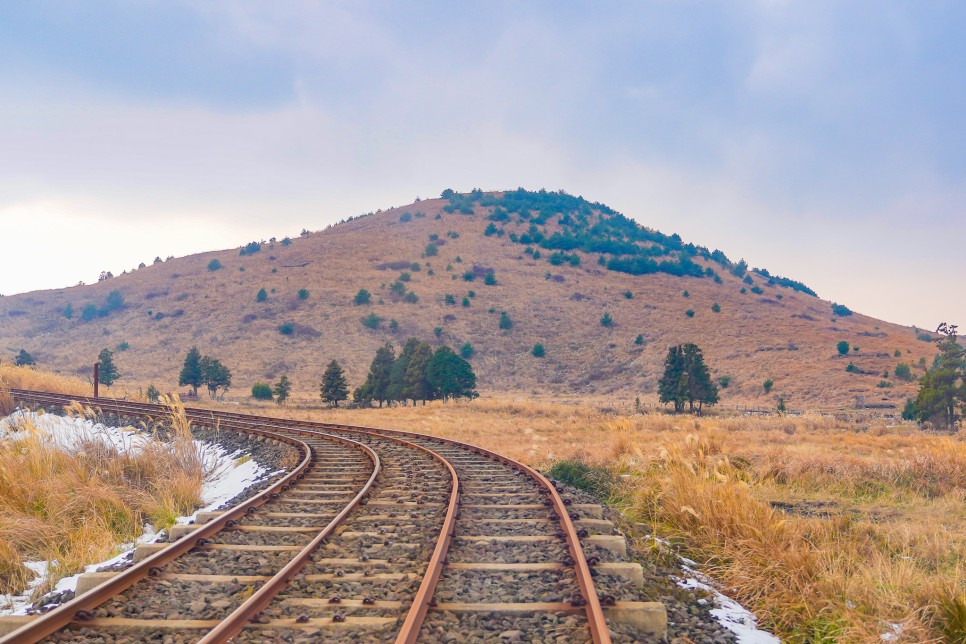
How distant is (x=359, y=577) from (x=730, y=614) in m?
3.10

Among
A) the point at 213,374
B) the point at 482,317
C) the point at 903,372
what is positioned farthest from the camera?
the point at 482,317

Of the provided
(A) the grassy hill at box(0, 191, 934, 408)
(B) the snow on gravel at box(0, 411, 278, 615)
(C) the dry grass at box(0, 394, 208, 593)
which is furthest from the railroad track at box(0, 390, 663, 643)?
(A) the grassy hill at box(0, 191, 934, 408)

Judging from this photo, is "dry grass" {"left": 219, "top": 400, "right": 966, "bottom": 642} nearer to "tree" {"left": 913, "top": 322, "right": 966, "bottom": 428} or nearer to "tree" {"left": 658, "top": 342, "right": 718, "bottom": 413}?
"tree" {"left": 913, "top": 322, "right": 966, "bottom": 428}

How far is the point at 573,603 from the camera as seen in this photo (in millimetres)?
4922

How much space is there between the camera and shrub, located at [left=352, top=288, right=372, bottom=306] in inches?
3716

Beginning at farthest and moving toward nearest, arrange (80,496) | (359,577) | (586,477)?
1. (586,477)
2. (80,496)
3. (359,577)

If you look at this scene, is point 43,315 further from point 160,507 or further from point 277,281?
point 160,507

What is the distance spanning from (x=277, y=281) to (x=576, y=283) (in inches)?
1899

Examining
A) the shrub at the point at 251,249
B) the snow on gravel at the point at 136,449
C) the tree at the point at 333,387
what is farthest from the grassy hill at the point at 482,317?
the snow on gravel at the point at 136,449

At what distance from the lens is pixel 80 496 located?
29.2ft

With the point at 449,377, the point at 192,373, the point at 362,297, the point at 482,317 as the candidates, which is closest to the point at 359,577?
the point at 449,377

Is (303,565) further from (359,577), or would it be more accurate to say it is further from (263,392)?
(263,392)

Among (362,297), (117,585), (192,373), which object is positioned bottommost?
(192,373)

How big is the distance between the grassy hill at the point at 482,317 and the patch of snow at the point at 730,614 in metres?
58.3
